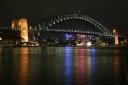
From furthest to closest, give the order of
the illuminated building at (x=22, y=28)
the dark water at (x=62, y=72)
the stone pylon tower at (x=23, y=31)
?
the illuminated building at (x=22, y=28)
the stone pylon tower at (x=23, y=31)
the dark water at (x=62, y=72)

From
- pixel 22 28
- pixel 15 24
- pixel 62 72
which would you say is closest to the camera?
pixel 62 72

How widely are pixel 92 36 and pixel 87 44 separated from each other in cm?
1343

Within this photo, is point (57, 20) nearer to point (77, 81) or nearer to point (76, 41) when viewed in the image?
point (76, 41)

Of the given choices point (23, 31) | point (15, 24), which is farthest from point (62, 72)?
point (15, 24)

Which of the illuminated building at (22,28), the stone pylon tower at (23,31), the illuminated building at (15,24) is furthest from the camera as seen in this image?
the illuminated building at (15,24)

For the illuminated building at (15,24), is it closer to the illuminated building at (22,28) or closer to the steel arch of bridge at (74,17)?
the illuminated building at (22,28)

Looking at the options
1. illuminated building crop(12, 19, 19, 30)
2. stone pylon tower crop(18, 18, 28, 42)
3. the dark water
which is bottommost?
the dark water

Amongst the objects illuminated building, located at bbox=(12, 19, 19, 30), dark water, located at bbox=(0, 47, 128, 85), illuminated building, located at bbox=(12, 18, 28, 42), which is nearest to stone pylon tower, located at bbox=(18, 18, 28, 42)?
illuminated building, located at bbox=(12, 18, 28, 42)

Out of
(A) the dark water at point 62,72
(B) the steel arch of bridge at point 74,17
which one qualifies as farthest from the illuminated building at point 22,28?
(A) the dark water at point 62,72

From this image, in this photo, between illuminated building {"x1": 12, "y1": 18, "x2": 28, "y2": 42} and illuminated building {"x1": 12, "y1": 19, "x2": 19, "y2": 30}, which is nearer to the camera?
illuminated building {"x1": 12, "y1": 18, "x2": 28, "y2": 42}

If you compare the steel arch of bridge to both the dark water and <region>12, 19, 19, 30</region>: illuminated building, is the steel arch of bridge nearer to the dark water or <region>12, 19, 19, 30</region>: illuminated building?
<region>12, 19, 19, 30</region>: illuminated building

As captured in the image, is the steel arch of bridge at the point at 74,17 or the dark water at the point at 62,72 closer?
the dark water at the point at 62,72

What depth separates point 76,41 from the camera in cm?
13525

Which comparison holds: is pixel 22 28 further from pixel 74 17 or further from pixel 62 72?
pixel 62 72
